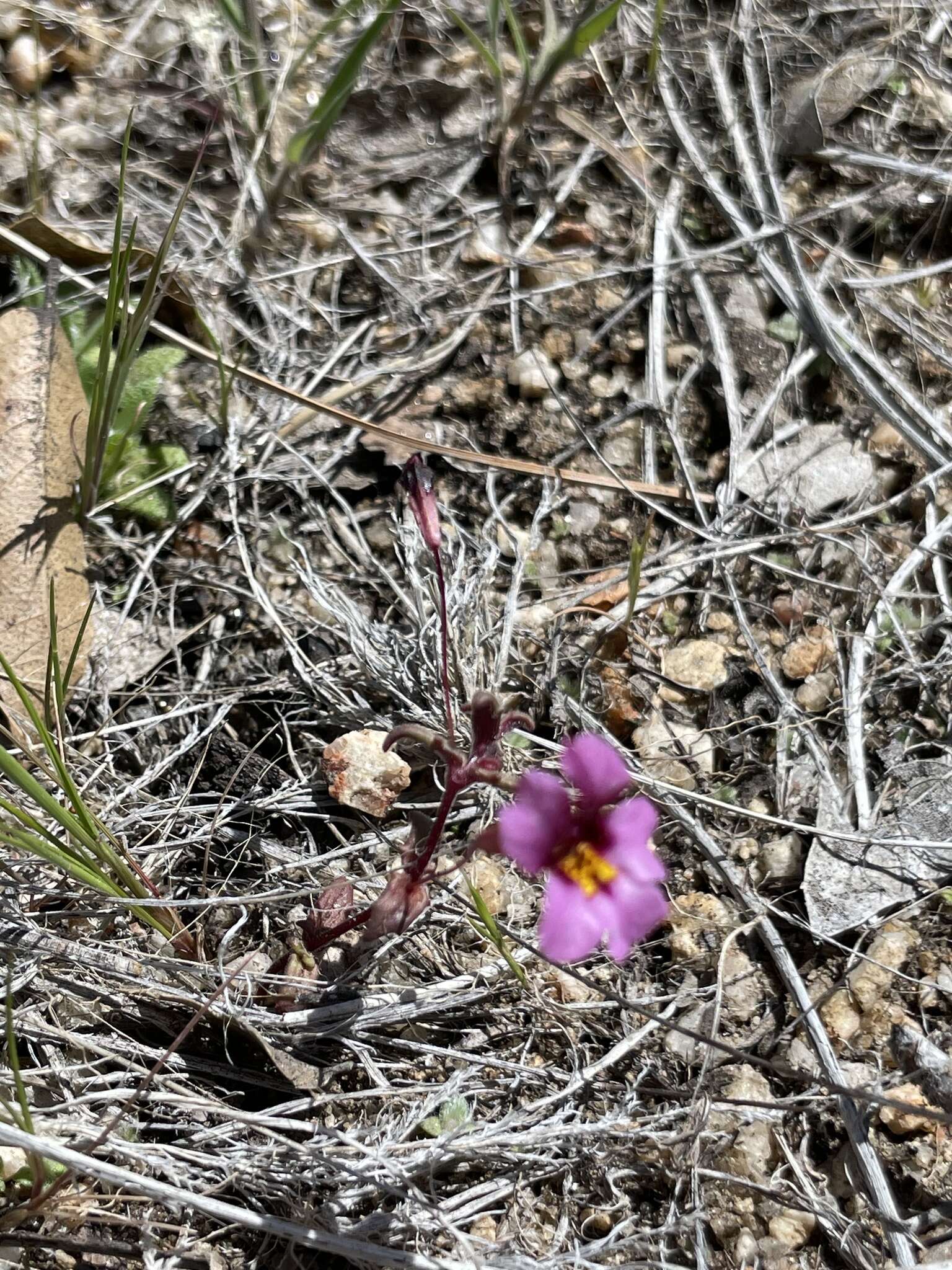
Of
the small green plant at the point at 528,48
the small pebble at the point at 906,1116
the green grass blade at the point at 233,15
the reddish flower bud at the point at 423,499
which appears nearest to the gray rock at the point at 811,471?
the reddish flower bud at the point at 423,499

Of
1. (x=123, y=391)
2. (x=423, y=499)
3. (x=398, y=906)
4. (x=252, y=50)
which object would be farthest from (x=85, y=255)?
(x=398, y=906)

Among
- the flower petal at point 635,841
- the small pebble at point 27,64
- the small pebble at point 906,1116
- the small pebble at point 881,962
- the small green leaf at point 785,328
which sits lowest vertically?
the small pebble at point 906,1116

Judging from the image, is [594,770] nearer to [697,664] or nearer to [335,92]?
[697,664]

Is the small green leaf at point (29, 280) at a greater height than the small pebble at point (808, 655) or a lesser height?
greater

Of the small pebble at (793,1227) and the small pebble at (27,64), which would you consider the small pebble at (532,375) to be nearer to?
the small pebble at (27,64)

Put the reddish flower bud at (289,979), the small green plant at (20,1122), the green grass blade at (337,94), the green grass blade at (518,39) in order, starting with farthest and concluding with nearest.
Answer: the green grass blade at (518,39) → the green grass blade at (337,94) → the reddish flower bud at (289,979) → the small green plant at (20,1122)

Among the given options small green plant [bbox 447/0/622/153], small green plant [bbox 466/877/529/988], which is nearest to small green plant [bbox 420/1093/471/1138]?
small green plant [bbox 466/877/529/988]
